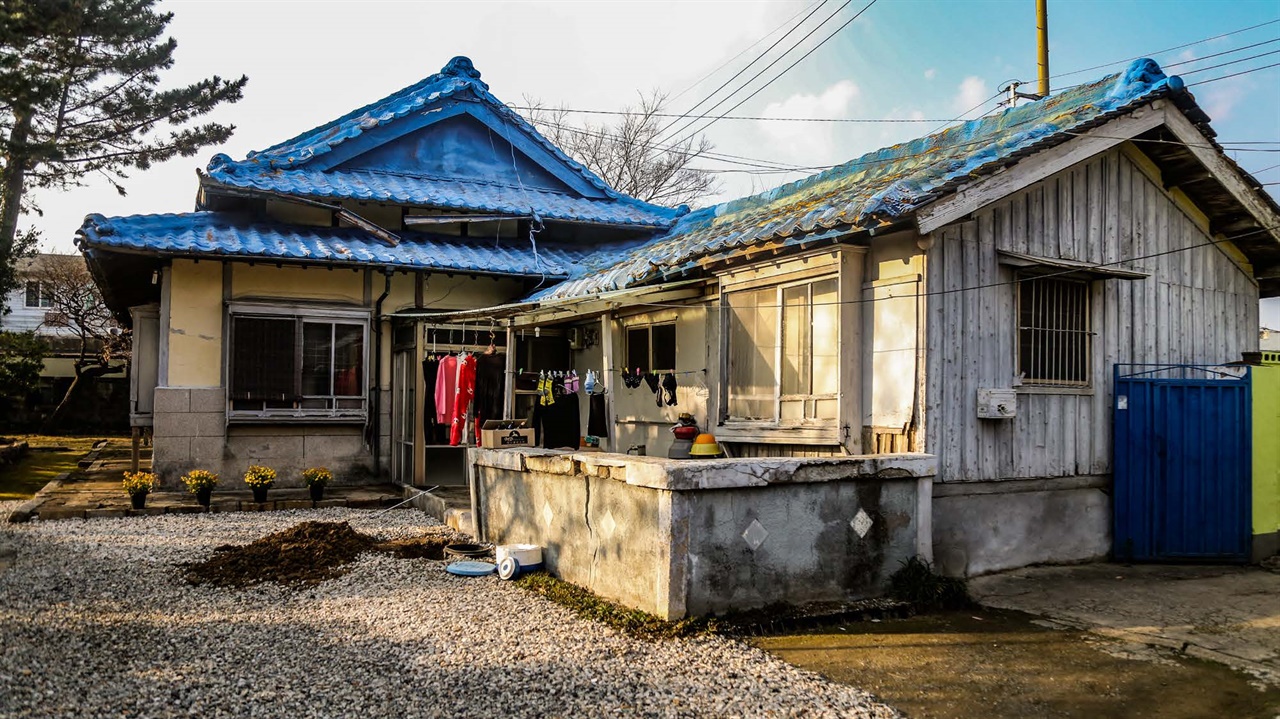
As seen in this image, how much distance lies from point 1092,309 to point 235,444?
38.7ft

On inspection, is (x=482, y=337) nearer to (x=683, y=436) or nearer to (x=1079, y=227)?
(x=683, y=436)

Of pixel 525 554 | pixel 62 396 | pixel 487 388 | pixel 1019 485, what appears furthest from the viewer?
pixel 62 396

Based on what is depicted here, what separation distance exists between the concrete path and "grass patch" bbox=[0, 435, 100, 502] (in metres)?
14.7

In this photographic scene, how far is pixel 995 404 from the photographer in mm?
8250

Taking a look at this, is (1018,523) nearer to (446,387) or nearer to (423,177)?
(446,387)

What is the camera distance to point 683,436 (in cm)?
A: 1059

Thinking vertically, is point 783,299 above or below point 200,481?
above

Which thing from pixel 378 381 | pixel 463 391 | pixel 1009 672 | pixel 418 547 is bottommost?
pixel 1009 672

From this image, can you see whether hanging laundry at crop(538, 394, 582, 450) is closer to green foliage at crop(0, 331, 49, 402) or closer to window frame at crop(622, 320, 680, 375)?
window frame at crop(622, 320, 680, 375)

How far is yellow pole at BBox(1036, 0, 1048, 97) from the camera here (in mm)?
16375

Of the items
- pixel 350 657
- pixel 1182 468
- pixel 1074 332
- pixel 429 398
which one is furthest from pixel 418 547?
pixel 1182 468

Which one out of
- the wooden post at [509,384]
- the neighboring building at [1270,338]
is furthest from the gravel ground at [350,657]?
the neighboring building at [1270,338]

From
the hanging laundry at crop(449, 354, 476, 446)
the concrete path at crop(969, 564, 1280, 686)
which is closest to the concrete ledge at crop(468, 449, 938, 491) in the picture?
the concrete path at crop(969, 564, 1280, 686)

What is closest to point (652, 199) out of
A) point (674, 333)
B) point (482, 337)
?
point (482, 337)
